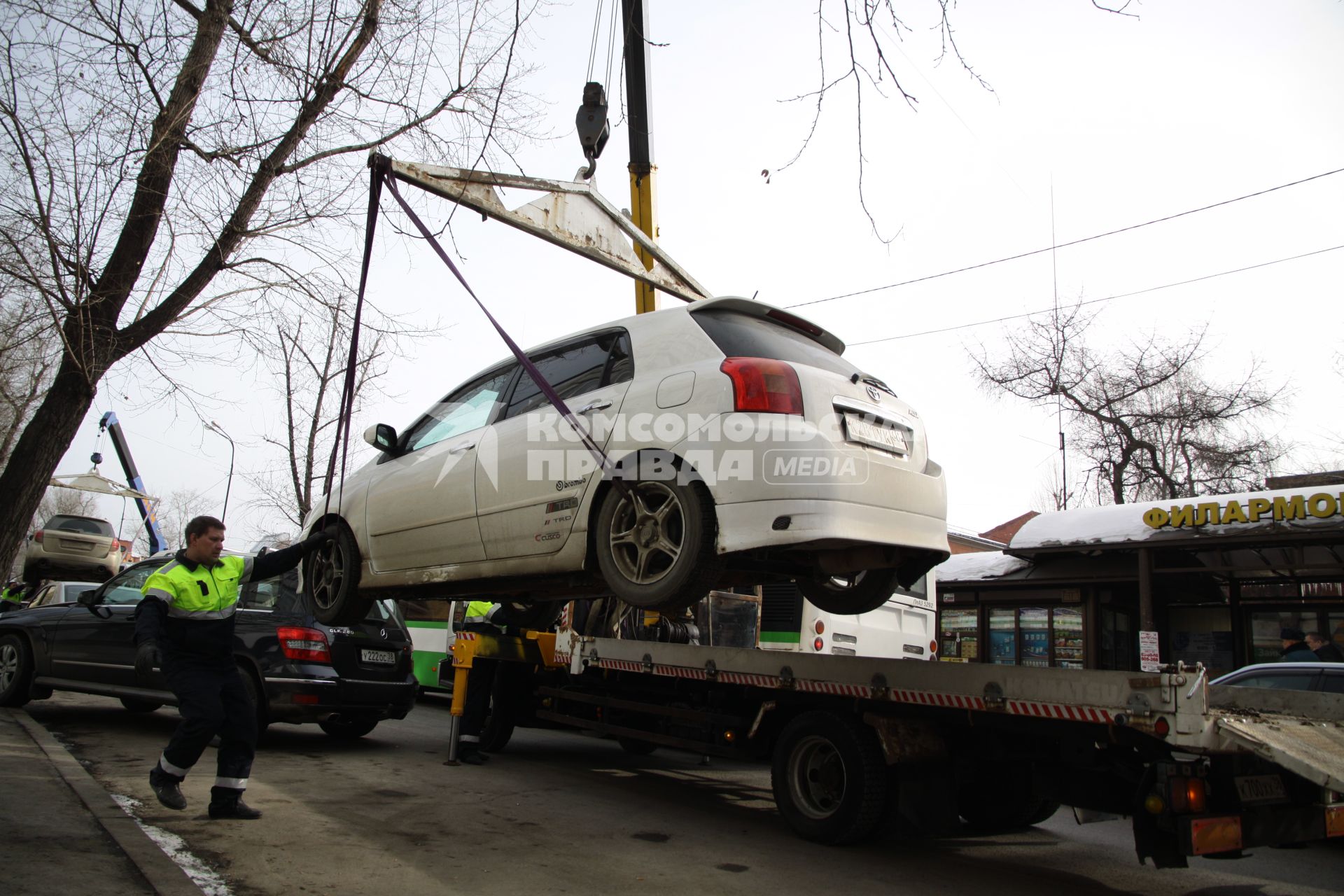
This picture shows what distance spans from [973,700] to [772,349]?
7.07 feet

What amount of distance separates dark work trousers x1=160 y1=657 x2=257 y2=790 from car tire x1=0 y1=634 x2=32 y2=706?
18.6ft

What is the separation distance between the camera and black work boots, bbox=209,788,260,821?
5355 millimetres

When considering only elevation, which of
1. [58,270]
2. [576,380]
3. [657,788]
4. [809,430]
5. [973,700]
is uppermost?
[58,270]

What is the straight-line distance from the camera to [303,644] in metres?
8.09

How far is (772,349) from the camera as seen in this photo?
4.45 meters

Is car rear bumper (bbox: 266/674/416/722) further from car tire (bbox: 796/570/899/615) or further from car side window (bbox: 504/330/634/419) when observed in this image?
car tire (bbox: 796/570/899/615)

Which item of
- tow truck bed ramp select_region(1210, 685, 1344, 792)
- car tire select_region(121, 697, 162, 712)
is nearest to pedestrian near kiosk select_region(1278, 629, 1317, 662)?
tow truck bed ramp select_region(1210, 685, 1344, 792)

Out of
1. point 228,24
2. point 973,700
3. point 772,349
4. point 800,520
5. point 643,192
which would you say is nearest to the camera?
point 800,520

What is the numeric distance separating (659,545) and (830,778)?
2.48 meters

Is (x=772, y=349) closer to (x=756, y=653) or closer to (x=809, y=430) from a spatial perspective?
(x=809, y=430)

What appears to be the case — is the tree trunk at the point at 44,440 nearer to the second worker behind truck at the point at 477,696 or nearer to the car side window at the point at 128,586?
the car side window at the point at 128,586

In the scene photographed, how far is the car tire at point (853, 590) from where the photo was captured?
5.05m

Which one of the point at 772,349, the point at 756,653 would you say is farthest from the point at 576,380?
the point at 756,653

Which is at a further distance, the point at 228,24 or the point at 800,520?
the point at 228,24
